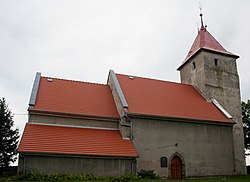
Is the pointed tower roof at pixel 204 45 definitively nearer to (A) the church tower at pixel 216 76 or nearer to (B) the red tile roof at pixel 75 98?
(A) the church tower at pixel 216 76

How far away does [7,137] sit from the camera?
2694cm

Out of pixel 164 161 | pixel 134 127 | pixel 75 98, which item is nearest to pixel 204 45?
pixel 134 127

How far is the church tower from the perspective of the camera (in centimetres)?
2617

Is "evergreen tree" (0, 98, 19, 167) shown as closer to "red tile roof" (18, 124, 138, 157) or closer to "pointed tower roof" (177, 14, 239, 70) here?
"red tile roof" (18, 124, 138, 157)

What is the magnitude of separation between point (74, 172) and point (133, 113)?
5958 millimetres

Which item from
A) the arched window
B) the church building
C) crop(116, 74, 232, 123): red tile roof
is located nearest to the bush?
the church building

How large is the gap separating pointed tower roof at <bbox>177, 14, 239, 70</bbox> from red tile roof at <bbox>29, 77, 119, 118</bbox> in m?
9.99

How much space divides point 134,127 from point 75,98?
5402mm

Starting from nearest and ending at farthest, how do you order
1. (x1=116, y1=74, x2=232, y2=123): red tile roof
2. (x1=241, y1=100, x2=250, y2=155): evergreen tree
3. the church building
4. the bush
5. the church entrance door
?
the church building → the bush → the church entrance door → (x1=116, y1=74, x2=232, y2=123): red tile roof → (x1=241, y1=100, x2=250, y2=155): evergreen tree

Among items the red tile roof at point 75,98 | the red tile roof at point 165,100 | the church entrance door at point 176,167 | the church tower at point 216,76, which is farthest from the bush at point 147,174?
the church tower at point 216,76

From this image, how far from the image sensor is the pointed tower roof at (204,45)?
91.7 ft

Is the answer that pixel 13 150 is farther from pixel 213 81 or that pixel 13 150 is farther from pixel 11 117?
pixel 213 81

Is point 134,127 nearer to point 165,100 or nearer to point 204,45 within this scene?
point 165,100

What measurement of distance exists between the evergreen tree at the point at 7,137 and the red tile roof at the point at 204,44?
1882 centimetres
